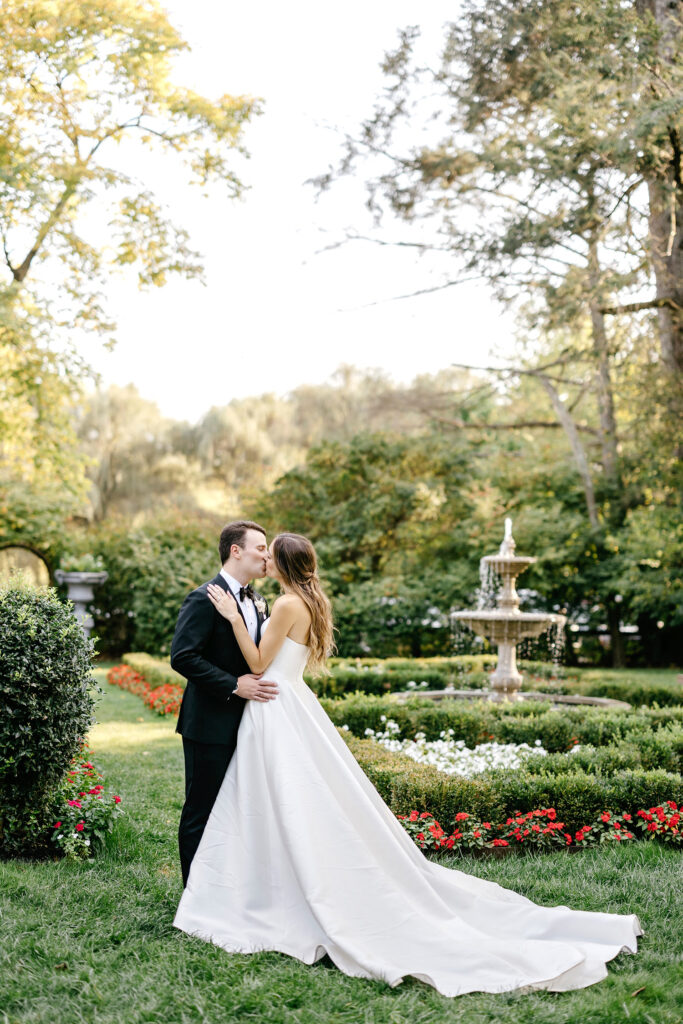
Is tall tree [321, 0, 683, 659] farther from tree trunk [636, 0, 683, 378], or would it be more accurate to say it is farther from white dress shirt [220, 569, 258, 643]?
white dress shirt [220, 569, 258, 643]

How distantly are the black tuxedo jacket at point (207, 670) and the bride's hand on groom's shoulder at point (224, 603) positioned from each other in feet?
0.09

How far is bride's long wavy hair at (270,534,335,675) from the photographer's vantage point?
3.96 meters

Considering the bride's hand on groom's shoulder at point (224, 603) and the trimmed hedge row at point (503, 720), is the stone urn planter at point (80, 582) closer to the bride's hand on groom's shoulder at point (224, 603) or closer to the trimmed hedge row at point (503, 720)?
the trimmed hedge row at point (503, 720)

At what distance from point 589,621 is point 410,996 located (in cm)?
1417

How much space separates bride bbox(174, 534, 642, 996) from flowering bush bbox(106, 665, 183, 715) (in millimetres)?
6310

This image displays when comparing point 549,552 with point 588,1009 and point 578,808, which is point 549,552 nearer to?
point 578,808

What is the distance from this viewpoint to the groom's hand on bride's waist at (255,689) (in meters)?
3.83

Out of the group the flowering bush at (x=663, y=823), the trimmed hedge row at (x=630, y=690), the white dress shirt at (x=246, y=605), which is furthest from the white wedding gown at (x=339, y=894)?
the trimmed hedge row at (x=630, y=690)

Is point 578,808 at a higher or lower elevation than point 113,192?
lower

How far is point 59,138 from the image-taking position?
14.8 metres

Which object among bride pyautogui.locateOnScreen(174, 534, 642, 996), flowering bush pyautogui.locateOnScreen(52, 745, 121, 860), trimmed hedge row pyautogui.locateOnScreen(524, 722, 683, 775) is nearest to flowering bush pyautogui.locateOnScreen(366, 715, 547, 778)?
trimmed hedge row pyautogui.locateOnScreen(524, 722, 683, 775)

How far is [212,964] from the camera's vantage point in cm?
324

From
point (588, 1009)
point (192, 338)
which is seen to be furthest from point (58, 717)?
point (192, 338)

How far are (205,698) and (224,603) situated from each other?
1.39 ft
